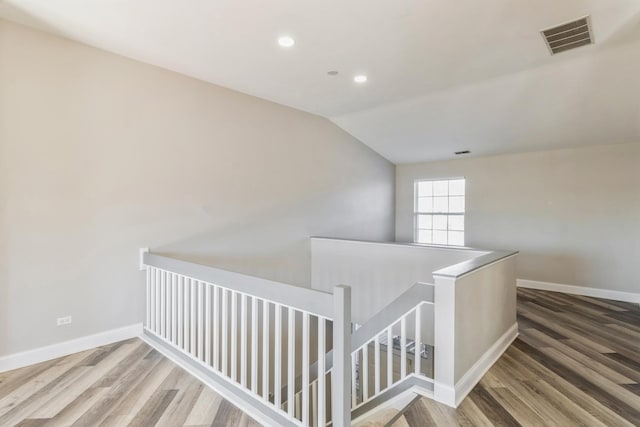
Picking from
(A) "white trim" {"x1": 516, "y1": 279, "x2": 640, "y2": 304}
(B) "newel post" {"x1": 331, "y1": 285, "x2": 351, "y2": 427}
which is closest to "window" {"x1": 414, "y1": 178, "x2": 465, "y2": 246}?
(A) "white trim" {"x1": 516, "y1": 279, "x2": 640, "y2": 304}

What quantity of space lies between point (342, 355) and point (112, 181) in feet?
9.56

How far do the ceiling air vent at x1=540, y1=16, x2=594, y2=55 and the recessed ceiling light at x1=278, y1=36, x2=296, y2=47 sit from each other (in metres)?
2.24

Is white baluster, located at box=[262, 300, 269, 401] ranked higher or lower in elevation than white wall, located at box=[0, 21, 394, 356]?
lower

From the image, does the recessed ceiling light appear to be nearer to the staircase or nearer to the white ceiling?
the white ceiling

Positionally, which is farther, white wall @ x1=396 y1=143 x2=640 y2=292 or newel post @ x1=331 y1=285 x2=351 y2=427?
white wall @ x1=396 y1=143 x2=640 y2=292

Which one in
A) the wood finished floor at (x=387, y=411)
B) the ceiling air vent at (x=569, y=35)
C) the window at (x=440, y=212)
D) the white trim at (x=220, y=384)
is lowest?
the wood finished floor at (x=387, y=411)

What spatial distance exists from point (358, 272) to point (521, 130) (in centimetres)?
332

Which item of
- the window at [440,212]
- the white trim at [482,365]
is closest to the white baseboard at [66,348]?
the white trim at [482,365]

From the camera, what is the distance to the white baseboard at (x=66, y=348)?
2.75 m

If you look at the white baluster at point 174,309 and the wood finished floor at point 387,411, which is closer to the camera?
the wood finished floor at point 387,411

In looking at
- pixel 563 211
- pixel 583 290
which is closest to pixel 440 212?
pixel 563 211

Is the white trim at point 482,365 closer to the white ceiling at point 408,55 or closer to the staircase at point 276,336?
the staircase at point 276,336

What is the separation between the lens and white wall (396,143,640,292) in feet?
16.3

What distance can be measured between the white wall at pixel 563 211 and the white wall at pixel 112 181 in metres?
3.87
